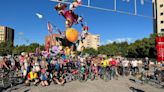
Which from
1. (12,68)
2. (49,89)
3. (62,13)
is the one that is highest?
(62,13)

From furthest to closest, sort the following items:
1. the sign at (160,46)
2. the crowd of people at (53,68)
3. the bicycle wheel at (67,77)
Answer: the sign at (160,46) < the bicycle wheel at (67,77) < the crowd of people at (53,68)

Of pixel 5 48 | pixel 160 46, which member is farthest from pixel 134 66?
pixel 5 48

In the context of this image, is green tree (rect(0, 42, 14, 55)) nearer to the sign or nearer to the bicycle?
the sign

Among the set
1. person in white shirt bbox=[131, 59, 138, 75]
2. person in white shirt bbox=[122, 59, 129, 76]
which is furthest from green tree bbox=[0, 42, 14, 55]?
person in white shirt bbox=[131, 59, 138, 75]

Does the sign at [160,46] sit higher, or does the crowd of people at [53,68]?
the sign at [160,46]

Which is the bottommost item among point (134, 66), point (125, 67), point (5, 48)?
point (125, 67)

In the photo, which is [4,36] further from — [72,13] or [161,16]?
[72,13]

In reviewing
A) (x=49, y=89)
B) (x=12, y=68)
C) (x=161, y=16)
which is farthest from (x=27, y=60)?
(x=161, y=16)

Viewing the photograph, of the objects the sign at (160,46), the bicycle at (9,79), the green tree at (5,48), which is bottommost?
the bicycle at (9,79)

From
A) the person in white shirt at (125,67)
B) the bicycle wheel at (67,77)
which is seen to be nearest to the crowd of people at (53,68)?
the bicycle wheel at (67,77)

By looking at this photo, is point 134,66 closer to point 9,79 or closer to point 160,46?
point 160,46

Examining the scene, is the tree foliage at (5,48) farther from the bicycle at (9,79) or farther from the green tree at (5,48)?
the bicycle at (9,79)

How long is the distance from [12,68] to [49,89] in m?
3.89

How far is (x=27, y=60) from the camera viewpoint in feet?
55.5
